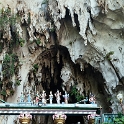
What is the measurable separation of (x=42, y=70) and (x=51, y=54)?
3.03 ft

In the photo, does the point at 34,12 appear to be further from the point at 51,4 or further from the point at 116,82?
the point at 116,82

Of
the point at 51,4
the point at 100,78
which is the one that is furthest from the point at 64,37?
the point at 100,78

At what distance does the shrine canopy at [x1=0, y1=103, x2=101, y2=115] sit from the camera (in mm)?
→ 10492

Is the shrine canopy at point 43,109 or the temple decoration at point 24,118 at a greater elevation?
the shrine canopy at point 43,109

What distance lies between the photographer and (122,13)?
13.1 metres

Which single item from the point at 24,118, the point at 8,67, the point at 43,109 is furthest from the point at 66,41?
the point at 24,118

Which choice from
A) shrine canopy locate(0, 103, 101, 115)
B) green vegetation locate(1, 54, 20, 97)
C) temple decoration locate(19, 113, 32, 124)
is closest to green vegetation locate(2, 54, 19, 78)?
green vegetation locate(1, 54, 20, 97)

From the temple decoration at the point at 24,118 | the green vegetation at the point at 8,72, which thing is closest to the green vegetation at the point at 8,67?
the green vegetation at the point at 8,72

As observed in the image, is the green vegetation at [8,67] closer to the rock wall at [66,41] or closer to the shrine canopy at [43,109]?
the rock wall at [66,41]

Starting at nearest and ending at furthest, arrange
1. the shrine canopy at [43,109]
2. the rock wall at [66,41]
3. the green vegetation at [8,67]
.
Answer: the shrine canopy at [43,109] < the green vegetation at [8,67] < the rock wall at [66,41]

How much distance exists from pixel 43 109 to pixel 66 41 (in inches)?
185

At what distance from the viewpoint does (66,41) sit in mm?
14367

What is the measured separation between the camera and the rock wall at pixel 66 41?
43.8 feet

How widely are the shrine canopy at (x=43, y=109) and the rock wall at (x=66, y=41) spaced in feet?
→ 8.77
